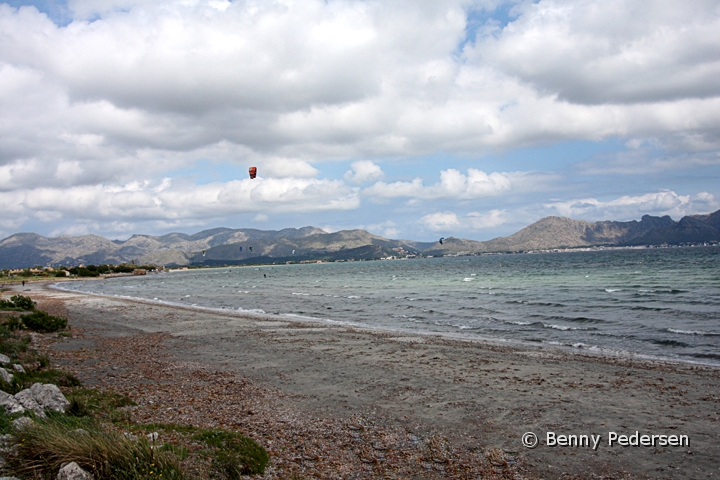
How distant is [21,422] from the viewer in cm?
648

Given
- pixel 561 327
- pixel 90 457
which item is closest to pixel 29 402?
pixel 90 457

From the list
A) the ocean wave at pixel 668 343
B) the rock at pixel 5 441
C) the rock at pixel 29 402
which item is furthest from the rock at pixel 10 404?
the ocean wave at pixel 668 343

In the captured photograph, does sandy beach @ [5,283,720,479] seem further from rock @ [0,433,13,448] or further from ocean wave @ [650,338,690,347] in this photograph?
ocean wave @ [650,338,690,347]

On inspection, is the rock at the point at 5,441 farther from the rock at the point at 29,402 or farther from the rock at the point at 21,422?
the rock at the point at 29,402

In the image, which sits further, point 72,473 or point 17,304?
point 17,304

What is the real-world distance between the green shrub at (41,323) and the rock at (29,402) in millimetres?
17217

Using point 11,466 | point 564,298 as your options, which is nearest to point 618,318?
point 564,298

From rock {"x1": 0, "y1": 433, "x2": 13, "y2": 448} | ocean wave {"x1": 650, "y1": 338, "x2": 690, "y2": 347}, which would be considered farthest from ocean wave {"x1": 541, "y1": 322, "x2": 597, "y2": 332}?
rock {"x1": 0, "y1": 433, "x2": 13, "y2": 448}

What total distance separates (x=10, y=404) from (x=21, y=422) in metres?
1.34

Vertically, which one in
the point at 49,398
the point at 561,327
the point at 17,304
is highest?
the point at 49,398

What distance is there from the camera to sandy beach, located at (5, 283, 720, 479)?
779 cm

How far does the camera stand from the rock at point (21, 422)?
6.31m

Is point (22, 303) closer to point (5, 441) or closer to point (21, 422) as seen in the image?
point (21, 422)

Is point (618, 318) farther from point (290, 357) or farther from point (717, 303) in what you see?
point (290, 357)
